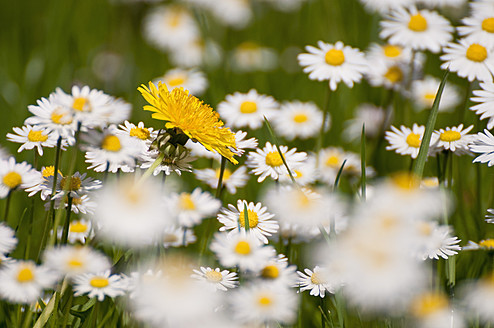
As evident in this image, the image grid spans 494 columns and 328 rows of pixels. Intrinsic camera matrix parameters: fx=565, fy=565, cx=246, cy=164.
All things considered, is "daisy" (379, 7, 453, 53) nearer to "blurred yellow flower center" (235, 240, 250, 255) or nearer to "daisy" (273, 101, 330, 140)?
"daisy" (273, 101, 330, 140)

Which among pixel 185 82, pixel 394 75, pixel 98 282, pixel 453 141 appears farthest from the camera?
pixel 185 82

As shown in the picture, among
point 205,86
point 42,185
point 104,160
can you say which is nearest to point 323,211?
point 104,160

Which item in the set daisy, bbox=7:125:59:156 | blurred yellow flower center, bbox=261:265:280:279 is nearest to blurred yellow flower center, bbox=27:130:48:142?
daisy, bbox=7:125:59:156

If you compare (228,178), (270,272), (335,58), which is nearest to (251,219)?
(270,272)

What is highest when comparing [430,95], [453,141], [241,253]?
[430,95]

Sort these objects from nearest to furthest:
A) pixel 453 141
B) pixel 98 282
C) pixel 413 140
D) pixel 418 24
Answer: pixel 98 282, pixel 453 141, pixel 413 140, pixel 418 24

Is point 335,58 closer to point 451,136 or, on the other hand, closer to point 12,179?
point 451,136
